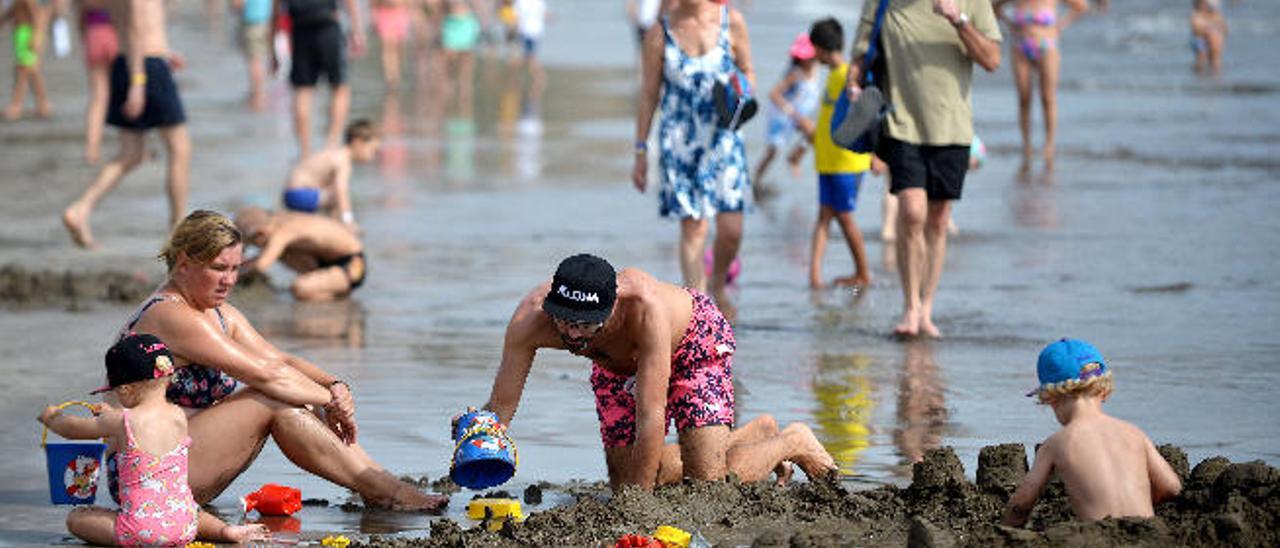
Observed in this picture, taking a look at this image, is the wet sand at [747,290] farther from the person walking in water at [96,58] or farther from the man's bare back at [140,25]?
the man's bare back at [140,25]

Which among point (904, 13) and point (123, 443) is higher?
point (904, 13)

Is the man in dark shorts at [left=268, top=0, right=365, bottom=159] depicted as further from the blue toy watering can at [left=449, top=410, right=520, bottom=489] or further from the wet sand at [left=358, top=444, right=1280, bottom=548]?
the blue toy watering can at [left=449, top=410, right=520, bottom=489]

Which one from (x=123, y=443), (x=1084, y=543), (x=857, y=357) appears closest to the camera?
(x=1084, y=543)

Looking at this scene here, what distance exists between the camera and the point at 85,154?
19234 mm

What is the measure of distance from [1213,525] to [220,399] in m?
3.14

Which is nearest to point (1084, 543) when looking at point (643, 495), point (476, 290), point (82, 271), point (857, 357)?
point (643, 495)

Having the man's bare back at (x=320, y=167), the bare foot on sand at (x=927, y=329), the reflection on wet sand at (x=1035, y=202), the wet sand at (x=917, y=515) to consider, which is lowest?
the reflection on wet sand at (x=1035, y=202)

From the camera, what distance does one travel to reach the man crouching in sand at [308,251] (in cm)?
1154

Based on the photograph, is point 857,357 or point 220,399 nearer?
point 220,399

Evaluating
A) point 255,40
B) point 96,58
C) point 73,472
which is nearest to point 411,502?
point 73,472

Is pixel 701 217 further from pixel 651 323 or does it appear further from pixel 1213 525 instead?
pixel 1213 525

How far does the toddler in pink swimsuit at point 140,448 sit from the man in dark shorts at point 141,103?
7.10 m

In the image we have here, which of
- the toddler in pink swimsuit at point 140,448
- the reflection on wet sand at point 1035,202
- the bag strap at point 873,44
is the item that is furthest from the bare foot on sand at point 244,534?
the reflection on wet sand at point 1035,202

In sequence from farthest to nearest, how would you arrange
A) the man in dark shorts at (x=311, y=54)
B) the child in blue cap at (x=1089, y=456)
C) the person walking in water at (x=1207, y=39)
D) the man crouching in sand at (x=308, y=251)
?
the person walking in water at (x=1207, y=39) < the man in dark shorts at (x=311, y=54) < the man crouching in sand at (x=308, y=251) < the child in blue cap at (x=1089, y=456)
